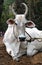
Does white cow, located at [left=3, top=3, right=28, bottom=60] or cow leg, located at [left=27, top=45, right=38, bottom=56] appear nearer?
white cow, located at [left=3, top=3, right=28, bottom=60]

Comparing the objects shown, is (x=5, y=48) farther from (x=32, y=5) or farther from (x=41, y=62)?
(x=32, y=5)

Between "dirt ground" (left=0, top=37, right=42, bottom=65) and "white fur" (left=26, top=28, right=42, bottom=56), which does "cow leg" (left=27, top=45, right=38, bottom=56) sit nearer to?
"white fur" (left=26, top=28, right=42, bottom=56)

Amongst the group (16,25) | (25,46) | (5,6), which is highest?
(16,25)

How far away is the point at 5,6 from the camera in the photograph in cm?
1485

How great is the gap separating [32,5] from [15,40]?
462 cm

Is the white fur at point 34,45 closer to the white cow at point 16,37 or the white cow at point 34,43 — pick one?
the white cow at point 34,43

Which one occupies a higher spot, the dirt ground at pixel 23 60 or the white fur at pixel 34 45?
the white fur at pixel 34 45

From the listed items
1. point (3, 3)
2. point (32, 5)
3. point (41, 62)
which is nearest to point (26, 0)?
point (32, 5)

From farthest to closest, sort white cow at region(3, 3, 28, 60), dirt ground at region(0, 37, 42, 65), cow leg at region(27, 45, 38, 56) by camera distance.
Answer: cow leg at region(27, 45, 38, 56), dirt ground at region(0, 37, 42, 65), white cow at region(3, 3, 28, 60)

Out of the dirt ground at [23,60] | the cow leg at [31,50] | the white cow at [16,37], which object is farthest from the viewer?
the cow leg at [31,50]

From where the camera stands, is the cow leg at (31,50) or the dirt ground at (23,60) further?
the cow leg at (31,50)

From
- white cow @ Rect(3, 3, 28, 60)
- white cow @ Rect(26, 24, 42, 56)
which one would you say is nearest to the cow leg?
white cow @ Rect(26, 24, 42, 56)

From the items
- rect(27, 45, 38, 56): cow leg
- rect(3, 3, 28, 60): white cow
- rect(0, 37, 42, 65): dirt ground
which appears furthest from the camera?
rect(27, 45, 38, 56): cow leg

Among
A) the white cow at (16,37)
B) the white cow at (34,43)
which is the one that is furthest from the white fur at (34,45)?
the white cow at (16,37)
